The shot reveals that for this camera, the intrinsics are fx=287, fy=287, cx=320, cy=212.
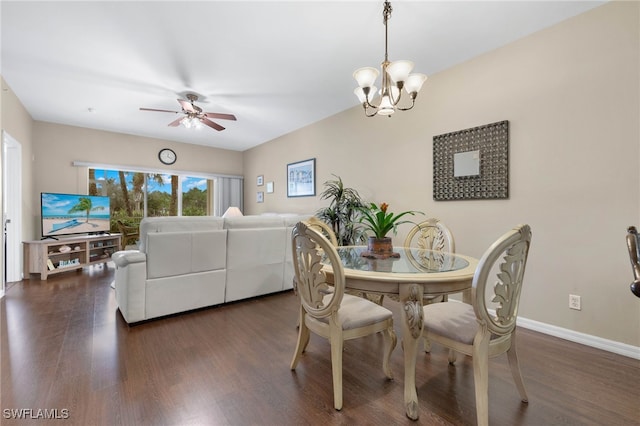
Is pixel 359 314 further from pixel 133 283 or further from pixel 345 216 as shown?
pixel 345 216

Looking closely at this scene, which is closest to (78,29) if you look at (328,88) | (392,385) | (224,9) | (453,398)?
(224,9)

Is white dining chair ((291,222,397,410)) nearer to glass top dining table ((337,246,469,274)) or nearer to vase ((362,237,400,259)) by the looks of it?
glass top dining table ((337,246,469,274))

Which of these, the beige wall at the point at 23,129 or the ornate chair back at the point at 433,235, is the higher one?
the beige wall at the point at 23,129

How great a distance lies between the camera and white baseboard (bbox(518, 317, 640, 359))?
6.77ft

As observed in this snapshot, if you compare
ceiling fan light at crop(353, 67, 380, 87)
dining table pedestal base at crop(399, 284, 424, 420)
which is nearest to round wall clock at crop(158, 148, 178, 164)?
ceiling fan light at crop(353, 67, 380, 87)

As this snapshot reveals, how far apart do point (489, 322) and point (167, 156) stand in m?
6.66

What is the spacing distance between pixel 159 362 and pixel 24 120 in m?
4.74

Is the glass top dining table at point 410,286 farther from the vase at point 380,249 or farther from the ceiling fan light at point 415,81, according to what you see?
the ceiling fan light at point 415,81

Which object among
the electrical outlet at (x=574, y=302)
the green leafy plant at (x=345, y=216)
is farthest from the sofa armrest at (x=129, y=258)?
the electrical outlet at (x=574, y=302)

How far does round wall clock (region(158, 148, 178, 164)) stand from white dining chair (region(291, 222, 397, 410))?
5719 mm

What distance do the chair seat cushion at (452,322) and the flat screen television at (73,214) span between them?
18.3 feet

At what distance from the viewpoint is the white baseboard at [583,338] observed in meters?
2.06

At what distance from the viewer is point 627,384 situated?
1.74 meters

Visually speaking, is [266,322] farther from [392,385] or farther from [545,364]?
[545,364]
